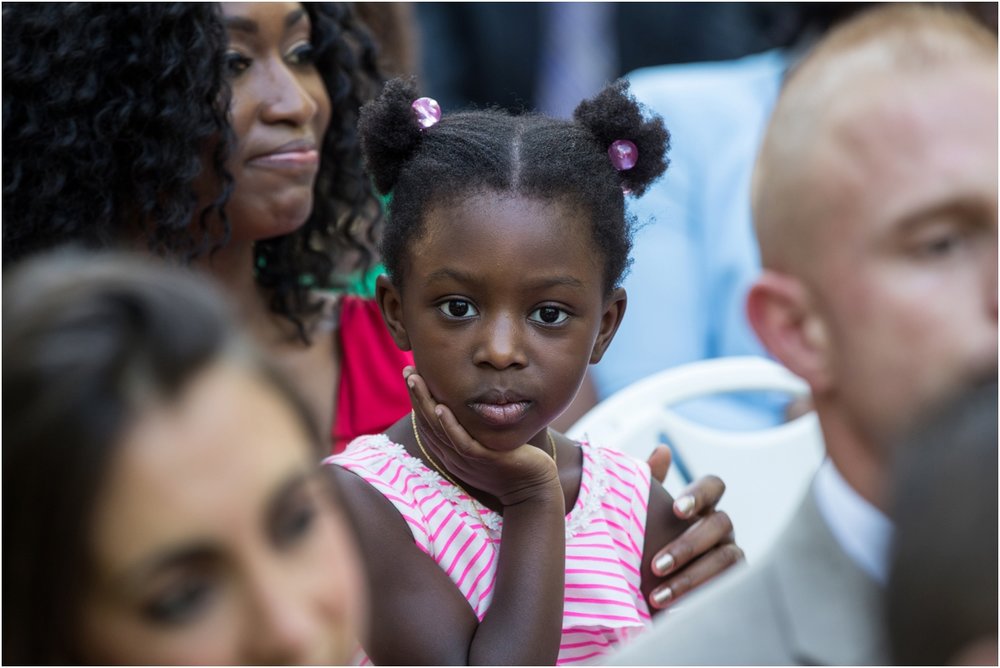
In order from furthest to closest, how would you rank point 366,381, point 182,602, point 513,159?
1. point 366,381
2. point 513,159
3. point 182,602

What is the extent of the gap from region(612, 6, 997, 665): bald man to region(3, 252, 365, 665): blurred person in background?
0.54 meters

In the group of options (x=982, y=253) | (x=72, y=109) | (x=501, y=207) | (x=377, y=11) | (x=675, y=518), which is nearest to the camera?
(x=982, y=253)

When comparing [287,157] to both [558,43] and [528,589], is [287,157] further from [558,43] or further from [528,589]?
[558,43]

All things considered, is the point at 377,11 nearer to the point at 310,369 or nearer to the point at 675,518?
the point at 310,369

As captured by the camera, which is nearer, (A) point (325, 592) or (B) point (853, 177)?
(A) point (325, 592)

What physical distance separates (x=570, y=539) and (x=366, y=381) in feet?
2.90

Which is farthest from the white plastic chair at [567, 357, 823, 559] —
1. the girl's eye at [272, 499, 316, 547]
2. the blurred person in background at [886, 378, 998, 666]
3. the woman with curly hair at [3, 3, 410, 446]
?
the blurred person in background at [886, 378, 998, 666]

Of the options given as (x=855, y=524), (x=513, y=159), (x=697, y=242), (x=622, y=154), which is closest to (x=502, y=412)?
(x=513, y=159)

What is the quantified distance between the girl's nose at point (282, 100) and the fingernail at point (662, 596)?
120 cm

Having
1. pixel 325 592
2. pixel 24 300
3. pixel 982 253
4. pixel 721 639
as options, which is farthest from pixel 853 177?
pixel 24 300

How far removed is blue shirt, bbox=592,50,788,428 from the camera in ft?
11.2

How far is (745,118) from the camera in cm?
363

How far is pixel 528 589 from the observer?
1.86 meters

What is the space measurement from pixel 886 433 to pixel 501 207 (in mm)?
753
